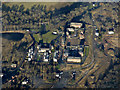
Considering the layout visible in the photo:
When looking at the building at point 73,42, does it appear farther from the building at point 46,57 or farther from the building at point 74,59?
the building at point 46,57

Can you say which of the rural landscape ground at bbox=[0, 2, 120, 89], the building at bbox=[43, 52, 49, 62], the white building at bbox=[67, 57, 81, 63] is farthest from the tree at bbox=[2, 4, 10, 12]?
the white building at bbox=[67, 57, 81, 63]

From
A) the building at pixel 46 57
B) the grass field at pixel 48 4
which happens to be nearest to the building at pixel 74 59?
the building at pixel 46 57

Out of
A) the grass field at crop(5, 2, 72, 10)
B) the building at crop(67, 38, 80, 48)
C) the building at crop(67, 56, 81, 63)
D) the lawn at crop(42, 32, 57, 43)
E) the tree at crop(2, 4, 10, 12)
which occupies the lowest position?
the building at crop(67, 56, 81, 63)

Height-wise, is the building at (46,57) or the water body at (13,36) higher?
the water body at (13,36)

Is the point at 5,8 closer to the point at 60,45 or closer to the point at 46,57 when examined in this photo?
the point at 60,45

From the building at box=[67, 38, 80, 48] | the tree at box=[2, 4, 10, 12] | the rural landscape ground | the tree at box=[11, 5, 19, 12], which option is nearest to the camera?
the rural landscape ground

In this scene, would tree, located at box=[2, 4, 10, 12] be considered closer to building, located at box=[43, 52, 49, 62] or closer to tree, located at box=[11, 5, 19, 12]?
tree, located at box=[11, 5, 19, 12]

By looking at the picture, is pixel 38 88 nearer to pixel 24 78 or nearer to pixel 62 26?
pixel 24 78

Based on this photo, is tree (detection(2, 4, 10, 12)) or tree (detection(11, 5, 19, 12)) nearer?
tree (detection(11, 5, 19, 12))

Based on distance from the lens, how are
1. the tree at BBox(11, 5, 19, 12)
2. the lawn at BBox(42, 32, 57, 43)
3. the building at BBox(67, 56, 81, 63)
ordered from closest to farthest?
the building at BBox(67, 56, 81, 63), the lawn at BBox(42, 32, 57, 43), the tree at BBox(11, 5, 19, 12)

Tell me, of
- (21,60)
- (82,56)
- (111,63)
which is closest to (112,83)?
(111,63)

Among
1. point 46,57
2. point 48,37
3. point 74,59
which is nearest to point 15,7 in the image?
point 48,37
